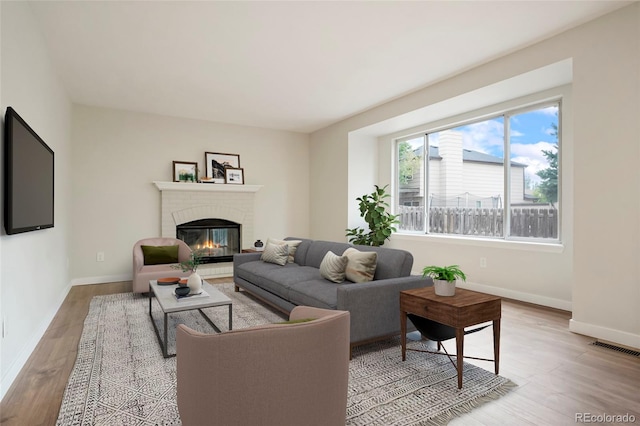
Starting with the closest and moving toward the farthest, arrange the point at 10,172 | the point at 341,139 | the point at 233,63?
the point at 10,172, the point at 233,63, the point at 341,139

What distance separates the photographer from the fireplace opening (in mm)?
6301

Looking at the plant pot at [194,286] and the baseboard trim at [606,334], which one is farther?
the plant pot at [194,286]

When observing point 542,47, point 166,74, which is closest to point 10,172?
point 166,74

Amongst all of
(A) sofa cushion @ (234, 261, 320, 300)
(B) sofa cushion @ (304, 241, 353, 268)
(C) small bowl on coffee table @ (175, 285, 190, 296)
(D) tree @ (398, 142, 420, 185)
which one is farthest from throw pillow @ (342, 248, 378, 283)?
(D) tree @ (398, 142, 420, 185)

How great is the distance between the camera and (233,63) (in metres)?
4.05

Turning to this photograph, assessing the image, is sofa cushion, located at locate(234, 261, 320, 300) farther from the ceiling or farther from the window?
A: the window

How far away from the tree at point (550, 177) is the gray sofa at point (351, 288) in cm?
235

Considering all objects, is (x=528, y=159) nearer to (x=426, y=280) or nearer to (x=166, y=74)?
(x=426, y=280)

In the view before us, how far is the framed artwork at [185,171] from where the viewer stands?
6172 millimetres

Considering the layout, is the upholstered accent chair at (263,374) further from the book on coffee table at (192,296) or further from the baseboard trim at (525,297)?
the baseboard trim at (525,297)

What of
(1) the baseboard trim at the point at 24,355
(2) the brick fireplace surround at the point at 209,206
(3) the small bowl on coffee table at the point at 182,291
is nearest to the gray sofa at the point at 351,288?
(3) the small bowl on coffee table at the point at 182,291

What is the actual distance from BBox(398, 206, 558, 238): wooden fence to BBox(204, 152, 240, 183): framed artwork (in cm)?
328

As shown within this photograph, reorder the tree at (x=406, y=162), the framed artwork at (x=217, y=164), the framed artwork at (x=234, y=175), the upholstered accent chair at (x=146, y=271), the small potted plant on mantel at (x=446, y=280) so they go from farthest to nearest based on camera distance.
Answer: the framed artwork at (x=234, y=175)
the framed artwork at (x=217, y=164)
the tree at (x=406, y=162)
the upholstered accent chair at (x=146, y=271)
the small potted plant on mantel at (x=446, y=280)

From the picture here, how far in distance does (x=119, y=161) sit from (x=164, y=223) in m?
1.22
